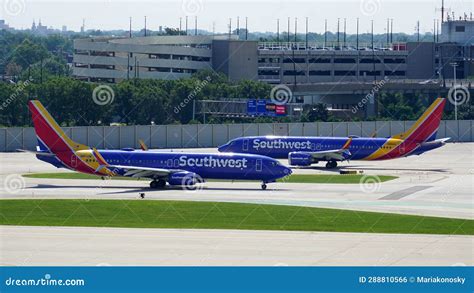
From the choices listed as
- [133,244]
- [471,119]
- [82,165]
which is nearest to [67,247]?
[133,244]

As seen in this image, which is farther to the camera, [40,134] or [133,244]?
[40,134]

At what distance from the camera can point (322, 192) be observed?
94312 millimetres

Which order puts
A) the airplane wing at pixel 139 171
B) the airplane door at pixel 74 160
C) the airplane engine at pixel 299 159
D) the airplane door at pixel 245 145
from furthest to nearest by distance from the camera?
the airplane door at pixel 245 145
the airplane engine at pixel 299 159
the airplane door at pixel 74 160
the airplane wing at pixel 139 171

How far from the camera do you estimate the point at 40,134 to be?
98.8 metres

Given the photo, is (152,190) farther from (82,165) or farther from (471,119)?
(471,119)

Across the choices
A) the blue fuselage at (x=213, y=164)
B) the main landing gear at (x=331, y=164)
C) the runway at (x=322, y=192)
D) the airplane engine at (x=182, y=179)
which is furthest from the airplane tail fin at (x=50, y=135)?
the main landing gear at (x=331, y=164)

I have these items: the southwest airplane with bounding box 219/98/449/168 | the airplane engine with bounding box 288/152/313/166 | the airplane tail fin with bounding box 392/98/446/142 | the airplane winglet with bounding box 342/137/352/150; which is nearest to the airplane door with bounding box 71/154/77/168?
the southwest airplane with bounding box 219/98/449/168

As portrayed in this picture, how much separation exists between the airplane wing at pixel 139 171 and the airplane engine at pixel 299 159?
29.8 meters

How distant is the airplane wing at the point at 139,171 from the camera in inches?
3745

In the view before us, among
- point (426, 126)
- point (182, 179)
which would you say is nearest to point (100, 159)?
point (182, 179)

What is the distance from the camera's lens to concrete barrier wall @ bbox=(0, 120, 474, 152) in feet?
477

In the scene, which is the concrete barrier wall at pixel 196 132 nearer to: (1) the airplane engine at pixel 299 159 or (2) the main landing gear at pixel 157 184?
(1) the airplane engine at pixel 299 159
